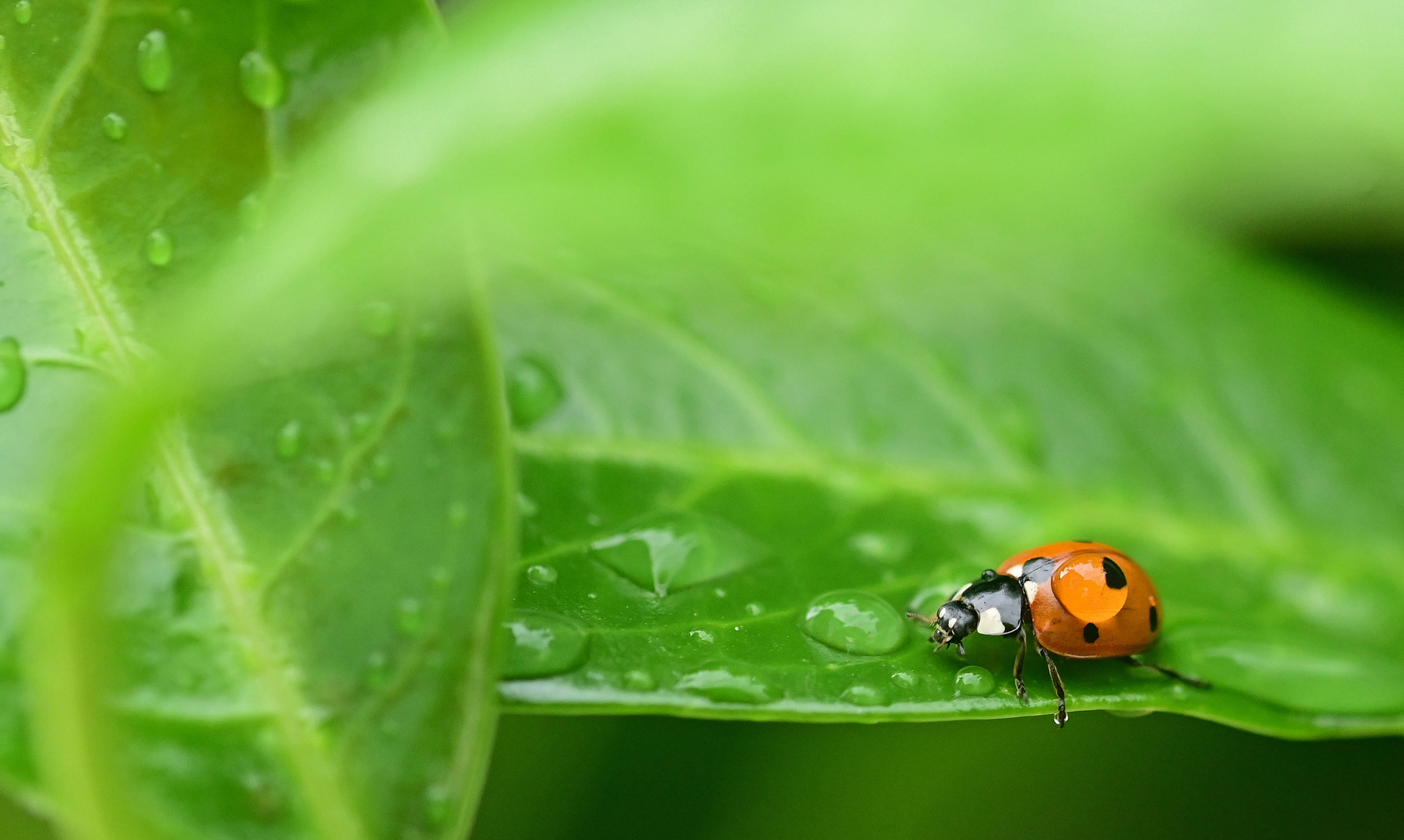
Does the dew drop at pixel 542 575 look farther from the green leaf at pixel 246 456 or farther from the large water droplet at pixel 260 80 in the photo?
the large water droplet at pixel 260 80

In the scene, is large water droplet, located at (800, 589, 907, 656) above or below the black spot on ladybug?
below

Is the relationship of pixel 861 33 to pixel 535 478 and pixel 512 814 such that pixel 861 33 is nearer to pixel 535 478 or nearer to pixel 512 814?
pixel 535 478

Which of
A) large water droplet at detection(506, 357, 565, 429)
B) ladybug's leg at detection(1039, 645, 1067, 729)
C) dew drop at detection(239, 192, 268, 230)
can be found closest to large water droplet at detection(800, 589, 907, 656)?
ladybug's leg at detection(1039, 645, 1067, 729)

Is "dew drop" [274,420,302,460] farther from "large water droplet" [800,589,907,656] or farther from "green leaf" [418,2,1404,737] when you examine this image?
"large water droplet" [800,589,907,656]

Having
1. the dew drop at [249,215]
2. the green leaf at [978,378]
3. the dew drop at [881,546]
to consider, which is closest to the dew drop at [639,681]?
the green leaf at [978,378]

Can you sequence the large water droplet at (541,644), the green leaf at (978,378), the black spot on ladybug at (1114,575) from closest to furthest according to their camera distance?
1. the green leaf at (978,378)
2. the large water droplet at (541,644)
3. the black spot on ladybug at (1114,575)

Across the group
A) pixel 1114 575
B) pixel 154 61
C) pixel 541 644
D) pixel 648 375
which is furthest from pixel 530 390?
pixel 1114 575
